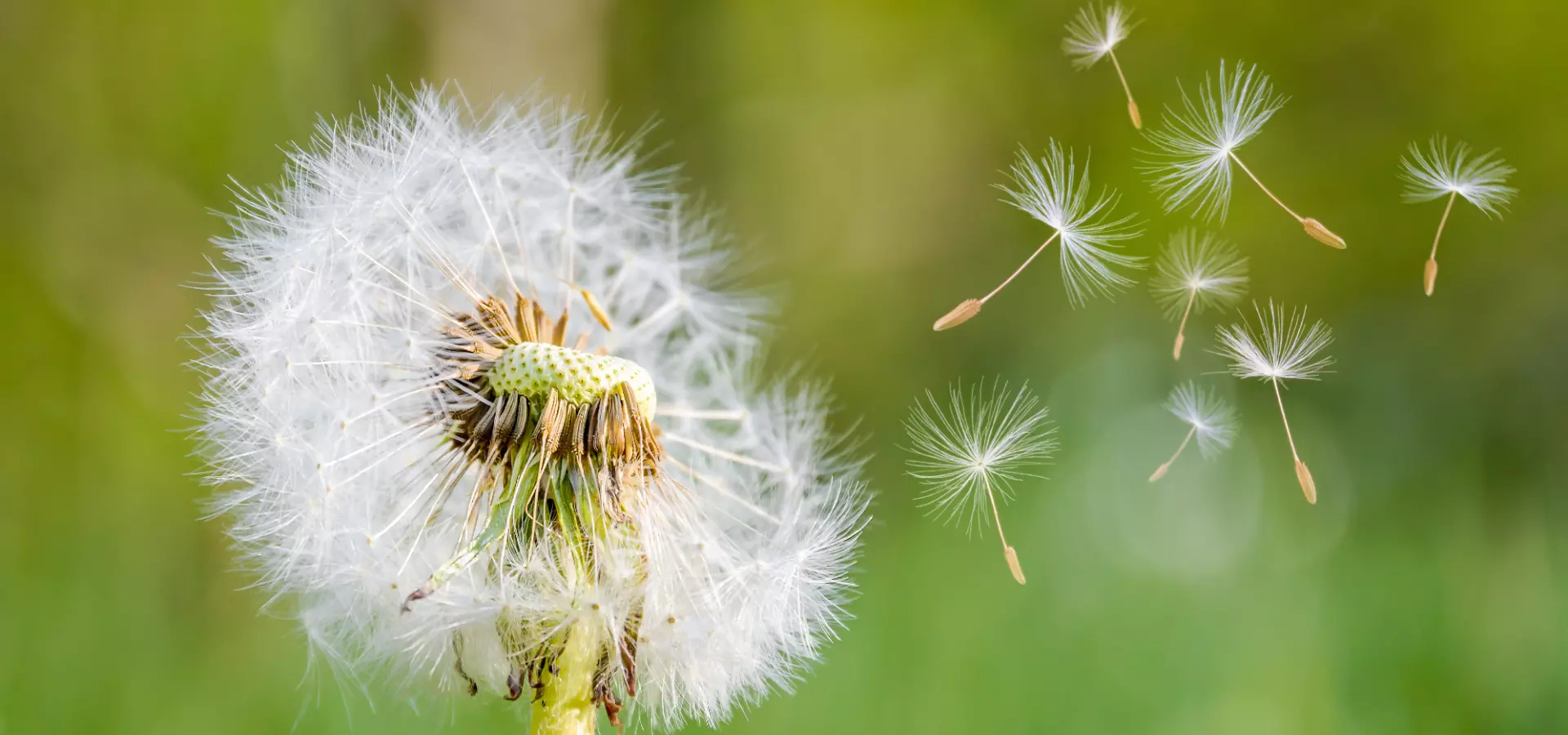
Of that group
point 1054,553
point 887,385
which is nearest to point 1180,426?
point 1054,553

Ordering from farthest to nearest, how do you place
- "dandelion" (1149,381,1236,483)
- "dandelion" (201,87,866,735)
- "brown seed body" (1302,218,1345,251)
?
"dandelion" (1149,381,1236,483)
"dandelion" (201,87,866,735)
"brown seed body" (1302,218,1345,251)

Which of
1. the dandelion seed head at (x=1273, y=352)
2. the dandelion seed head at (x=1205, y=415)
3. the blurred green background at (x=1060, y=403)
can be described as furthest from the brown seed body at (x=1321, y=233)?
the blurred green background at (x=1060, y=403)

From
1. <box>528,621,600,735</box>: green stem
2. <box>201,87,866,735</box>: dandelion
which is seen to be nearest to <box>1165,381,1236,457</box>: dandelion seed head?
<box>201,87,866,735</box>: dandelion

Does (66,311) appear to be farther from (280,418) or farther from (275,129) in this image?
(280,418)

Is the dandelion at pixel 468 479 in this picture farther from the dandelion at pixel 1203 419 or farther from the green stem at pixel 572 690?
the dandelion at pixel 1203 419

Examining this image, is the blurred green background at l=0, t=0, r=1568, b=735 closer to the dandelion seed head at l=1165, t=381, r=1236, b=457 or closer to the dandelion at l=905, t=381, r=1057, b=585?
the dandelion seed head at l=1165, t=381, r=1236, b=457
